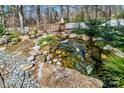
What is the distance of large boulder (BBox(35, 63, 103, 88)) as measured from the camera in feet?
8.23

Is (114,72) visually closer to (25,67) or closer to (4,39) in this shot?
(25,67)

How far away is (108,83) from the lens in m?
2.50

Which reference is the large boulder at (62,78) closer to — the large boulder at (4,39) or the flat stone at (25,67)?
the flat stone at (25,67)

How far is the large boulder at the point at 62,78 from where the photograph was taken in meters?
2.51

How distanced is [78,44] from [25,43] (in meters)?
0.43

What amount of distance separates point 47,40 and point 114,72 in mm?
590

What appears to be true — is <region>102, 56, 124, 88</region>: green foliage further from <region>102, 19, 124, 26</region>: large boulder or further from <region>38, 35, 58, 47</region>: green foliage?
<region>38, 35, 58, 47</region>: green foliage

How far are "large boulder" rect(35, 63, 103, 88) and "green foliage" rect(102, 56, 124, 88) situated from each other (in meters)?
0.07

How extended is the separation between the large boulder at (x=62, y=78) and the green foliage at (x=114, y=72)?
2.6 inches

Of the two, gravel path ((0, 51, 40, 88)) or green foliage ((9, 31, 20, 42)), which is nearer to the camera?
gravel path ((0, 51, 40, 88))

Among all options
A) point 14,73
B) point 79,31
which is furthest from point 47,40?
point 14,73

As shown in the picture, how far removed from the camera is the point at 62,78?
2.53m

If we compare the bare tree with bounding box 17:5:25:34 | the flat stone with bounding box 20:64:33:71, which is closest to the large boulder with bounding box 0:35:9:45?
the bare tree with bounding box 17:5:25:34
